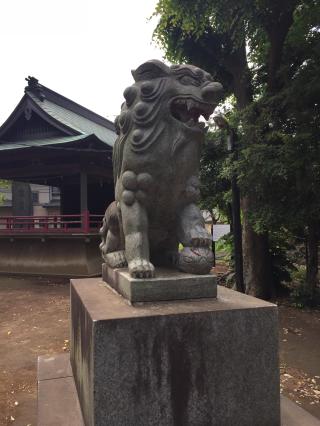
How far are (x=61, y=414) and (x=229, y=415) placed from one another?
1.18 m

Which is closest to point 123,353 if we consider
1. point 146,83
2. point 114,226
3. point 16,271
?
point 114,226

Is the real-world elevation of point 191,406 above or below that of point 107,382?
below

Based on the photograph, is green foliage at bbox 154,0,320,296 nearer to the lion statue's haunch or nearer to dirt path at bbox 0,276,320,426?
dirt path at bbox 0,276,320,426

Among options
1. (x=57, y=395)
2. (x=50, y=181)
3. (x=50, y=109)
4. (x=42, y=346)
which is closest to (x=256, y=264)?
(x=42, y=346)

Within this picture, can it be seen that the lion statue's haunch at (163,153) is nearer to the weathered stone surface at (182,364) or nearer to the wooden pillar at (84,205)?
the weathered stone surface at (182,364)

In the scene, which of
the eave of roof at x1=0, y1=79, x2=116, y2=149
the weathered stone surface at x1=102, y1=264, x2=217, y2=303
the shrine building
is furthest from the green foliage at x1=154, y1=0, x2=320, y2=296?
the eave of roof at x1=0, y1=79, x2=116, y2=149

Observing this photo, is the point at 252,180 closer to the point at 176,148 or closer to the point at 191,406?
the point at 176,148

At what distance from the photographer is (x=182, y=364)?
2152 mm

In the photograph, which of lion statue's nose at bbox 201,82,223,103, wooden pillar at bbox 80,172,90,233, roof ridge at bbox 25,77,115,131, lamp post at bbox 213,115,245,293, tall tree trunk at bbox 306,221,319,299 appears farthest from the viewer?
roof ridge at bbox 25,77,115,131

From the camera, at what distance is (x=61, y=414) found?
2.54 meters

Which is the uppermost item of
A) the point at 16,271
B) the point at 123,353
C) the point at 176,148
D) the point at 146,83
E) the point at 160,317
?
the point at 146,83

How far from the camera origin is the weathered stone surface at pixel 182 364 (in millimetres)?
2059

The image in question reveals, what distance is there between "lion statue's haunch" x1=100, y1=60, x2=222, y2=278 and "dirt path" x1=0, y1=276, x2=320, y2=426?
81.8 inches

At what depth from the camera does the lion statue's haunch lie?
256 centimetres
